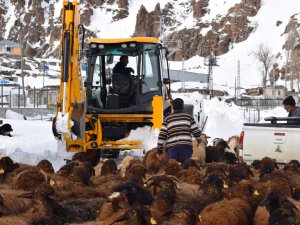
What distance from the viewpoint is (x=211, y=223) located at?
6.35m

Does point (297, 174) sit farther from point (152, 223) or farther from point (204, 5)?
point (204, 5)

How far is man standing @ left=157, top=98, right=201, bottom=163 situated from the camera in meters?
11.6

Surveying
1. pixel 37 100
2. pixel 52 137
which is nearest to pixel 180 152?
pixel 52 137

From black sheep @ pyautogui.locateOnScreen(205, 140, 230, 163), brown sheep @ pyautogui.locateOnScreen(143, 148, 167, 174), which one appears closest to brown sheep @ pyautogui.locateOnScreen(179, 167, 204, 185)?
brown sheep @ pyautogui.locateOnScreen(143, 148, 167, 174)

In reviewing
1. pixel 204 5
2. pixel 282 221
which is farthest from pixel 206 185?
pixel 204 5

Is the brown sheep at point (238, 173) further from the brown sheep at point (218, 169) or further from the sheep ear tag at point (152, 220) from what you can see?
the sheep ear tag at point (152, 220)

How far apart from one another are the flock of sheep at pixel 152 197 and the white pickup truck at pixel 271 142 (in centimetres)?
119

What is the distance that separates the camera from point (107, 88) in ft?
50.8

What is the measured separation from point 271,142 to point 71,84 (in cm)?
471

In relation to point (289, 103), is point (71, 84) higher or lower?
higher

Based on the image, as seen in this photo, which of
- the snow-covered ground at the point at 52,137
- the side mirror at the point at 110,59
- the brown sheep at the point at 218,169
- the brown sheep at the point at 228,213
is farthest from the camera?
the side mirror at the point at 110,59

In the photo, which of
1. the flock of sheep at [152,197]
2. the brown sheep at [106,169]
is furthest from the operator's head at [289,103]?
the brown sheep at [106,169]

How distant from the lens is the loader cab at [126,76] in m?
14.7

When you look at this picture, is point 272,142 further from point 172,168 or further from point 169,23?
point 169,23
